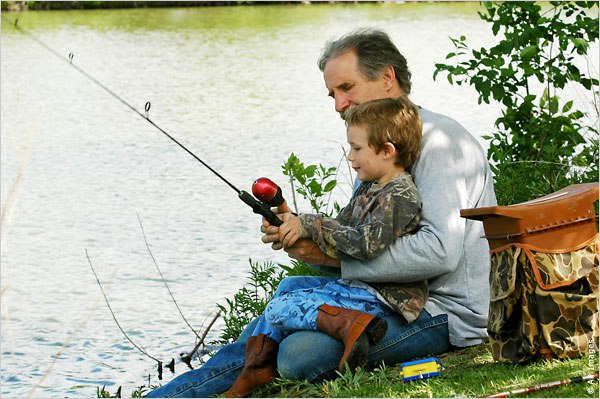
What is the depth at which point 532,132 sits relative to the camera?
5770 millimetres

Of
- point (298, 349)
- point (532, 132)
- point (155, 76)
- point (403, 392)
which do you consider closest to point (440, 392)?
point (403, 392)

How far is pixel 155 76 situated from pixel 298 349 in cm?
1019

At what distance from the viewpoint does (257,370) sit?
3.49 m

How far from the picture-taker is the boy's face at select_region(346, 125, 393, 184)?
338cm

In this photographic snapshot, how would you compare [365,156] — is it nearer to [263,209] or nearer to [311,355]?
[263,209]

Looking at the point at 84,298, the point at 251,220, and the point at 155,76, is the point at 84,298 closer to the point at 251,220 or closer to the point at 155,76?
the point at 251,220

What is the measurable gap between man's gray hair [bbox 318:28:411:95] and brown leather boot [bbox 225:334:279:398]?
0.95m

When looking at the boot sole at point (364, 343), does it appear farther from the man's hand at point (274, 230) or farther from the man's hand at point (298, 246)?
the man's hand at point (274, 230)

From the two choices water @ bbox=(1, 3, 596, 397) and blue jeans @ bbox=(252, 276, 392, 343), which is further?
water @ bbox=(1, 3, 596, 397)

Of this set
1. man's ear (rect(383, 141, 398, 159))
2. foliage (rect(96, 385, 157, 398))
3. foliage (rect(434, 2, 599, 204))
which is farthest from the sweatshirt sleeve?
foliage (rect(434, 2, 599, 204))

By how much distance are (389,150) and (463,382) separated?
755 mm

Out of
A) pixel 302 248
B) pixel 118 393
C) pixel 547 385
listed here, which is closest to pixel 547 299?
pixel 547 385

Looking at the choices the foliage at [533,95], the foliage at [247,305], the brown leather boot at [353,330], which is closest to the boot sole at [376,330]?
the brown leather boot at [353,330]

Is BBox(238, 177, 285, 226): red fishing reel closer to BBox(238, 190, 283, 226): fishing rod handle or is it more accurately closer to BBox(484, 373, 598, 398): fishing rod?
BBox(238, 190, 283, 226): fishing rod handle
